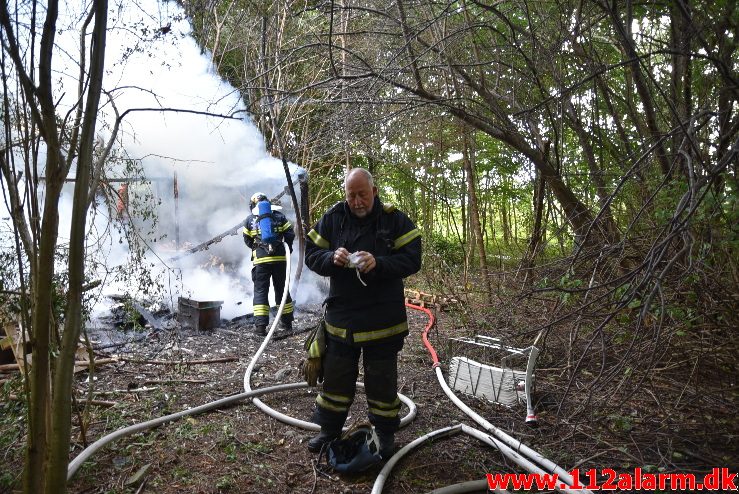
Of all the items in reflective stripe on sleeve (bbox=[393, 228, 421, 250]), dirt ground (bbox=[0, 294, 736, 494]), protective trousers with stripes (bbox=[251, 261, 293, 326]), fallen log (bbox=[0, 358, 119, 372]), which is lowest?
dirt ground (bbox=[0, 294, 736, 494])

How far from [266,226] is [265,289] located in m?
0.92

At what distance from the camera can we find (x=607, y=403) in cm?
363

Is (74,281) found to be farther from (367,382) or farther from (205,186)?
(205,186)

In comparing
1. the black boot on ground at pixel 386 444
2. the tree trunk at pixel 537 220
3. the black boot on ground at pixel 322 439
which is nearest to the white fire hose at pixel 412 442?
the black boot on ground at pixel 386 444

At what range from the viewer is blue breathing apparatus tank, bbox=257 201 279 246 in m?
6.69

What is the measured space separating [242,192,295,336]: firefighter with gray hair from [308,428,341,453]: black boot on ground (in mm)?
3620

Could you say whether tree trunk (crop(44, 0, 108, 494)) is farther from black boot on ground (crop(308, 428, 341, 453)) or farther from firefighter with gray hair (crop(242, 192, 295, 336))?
firefighter with gray hair (crop(242, 192, 295, 336))

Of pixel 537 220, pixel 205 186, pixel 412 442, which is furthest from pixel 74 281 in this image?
pixel 205 186

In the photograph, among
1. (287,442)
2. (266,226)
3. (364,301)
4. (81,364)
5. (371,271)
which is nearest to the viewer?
(371,271)

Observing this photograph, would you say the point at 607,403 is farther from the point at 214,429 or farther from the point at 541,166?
the point at 214,429

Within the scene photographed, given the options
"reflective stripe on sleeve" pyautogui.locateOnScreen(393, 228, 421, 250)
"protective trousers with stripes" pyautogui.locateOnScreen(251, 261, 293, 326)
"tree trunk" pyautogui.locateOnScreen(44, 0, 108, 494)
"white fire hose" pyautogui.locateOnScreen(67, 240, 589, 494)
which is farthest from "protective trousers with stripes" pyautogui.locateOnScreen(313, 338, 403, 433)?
"protective trousers with stripes" pyautogui.locateOnScreen(251, 261, 293, 326)

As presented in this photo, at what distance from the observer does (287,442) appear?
132 inches

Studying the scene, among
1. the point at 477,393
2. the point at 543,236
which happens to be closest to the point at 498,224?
the point at 543,236

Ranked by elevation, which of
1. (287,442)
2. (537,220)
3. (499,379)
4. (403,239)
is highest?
(537,220)
